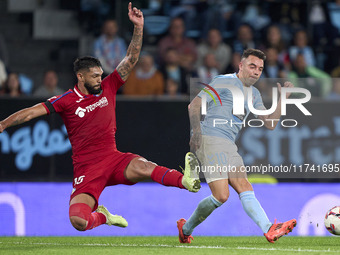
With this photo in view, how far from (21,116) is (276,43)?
5.93 metres

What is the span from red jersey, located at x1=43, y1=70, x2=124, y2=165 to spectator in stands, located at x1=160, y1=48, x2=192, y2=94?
3.38 m

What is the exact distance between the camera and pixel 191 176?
5.93m

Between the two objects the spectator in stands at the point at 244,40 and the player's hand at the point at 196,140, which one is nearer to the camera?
the player's hand at the point at 196,140

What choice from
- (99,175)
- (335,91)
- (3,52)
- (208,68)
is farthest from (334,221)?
(3,52)

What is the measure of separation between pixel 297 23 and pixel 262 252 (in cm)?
694

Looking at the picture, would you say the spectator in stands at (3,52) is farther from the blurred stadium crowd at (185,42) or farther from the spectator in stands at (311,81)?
the spectator in stands at (311,81)

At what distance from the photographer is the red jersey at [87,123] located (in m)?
6.53

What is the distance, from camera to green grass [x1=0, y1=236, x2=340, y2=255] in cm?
593

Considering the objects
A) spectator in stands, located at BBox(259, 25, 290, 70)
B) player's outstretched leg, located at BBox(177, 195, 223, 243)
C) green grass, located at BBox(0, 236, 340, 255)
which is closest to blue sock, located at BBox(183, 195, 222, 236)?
player's outstretched leg, located at BBox(177, 195, 223, 243)

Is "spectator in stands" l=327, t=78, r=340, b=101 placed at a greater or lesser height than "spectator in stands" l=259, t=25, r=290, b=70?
lesser

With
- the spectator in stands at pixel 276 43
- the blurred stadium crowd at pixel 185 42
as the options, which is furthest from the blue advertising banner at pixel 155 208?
the spectator in stands at pixel 276 43

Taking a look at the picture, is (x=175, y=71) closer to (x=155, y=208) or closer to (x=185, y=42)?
(x=185, y=42)

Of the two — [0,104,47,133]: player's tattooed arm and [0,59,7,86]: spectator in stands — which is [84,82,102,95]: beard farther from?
[0,59,7,86]: spectator in stands

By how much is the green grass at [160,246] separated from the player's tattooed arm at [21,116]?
1174 mm
